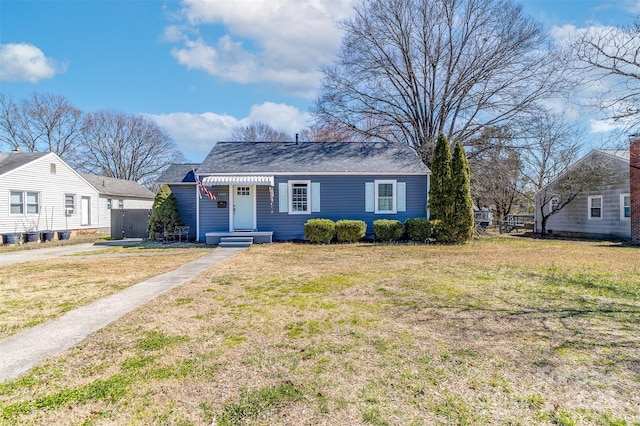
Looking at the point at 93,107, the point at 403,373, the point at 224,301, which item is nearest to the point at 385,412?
the point at 403,373

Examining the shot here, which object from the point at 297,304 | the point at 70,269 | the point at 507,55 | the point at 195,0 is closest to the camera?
the point at 297,304

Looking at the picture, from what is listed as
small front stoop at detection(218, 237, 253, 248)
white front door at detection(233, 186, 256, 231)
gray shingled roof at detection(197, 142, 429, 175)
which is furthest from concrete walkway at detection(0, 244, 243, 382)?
gray shingled roof at detection(197, 142, 429, 175)

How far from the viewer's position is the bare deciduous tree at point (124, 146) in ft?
125

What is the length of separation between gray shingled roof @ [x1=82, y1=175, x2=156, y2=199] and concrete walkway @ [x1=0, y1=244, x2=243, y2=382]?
20.0 m

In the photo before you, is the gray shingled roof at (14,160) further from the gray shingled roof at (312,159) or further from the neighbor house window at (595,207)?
the neighbor house window at (595,207)

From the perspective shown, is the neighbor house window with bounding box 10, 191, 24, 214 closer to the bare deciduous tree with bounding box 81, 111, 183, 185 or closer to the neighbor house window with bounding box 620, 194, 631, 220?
the bare deciduous tree with bounding box 81, 111, 183, 185

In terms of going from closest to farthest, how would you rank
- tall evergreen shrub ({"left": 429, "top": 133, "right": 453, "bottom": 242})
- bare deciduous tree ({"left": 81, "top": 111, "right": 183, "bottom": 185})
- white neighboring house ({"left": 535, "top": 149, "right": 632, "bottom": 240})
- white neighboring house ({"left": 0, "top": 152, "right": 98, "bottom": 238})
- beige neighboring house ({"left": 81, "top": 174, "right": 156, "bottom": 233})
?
1. tall evergreen shrub ({"left": 429, "top": 133, "right": 453, "bottom": 242})
2. white neighboring house ({"left": 0, "top": 152, "right": 98, "bottom": 238})
3. white neighboring house ({"left": 535, "top": 149, "right": 632, "bottom": 240})
4. beige neighboring house ({"left": 81, "top": 174, "right": 156, "bottom": 233})
5. bare deciduous tree ({"left": 81, "top": 111, "right": 183, "bottom": 185})

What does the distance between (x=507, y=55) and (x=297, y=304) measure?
20344mm

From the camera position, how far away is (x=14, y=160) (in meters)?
17.1

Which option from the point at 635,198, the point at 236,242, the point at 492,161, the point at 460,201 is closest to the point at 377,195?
the point at 460,201

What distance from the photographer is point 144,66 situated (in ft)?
52.0

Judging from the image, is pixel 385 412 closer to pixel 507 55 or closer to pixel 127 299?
pixel 127 299

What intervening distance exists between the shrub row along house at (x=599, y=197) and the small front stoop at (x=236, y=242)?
1680 centimetres

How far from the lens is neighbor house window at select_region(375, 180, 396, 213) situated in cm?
1514
